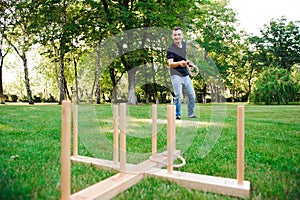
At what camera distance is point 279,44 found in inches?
1163

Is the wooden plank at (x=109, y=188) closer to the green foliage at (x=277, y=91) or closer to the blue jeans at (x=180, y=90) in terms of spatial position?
the blue jeans at (x=180, y=90)

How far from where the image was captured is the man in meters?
4.44

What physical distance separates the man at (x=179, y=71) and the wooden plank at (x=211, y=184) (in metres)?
2.30

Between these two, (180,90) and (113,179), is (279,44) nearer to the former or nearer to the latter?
(180,90)

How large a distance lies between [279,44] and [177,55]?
28.4m

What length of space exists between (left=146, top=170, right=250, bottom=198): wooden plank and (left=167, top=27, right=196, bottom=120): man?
7.54ft

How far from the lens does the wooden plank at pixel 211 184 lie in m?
2.06

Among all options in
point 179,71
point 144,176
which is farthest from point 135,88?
point 144,176

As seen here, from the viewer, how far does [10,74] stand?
1136 inches

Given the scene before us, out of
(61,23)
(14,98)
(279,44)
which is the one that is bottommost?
(14,98)

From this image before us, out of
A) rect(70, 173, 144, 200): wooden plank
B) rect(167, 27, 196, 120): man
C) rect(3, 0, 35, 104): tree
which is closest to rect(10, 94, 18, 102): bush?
rect(3, 0, 35, 104): tree

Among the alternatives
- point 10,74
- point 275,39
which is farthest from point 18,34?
point 275,39

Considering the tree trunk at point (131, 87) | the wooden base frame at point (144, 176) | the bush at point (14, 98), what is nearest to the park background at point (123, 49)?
the tree trunk at point (131, 87)

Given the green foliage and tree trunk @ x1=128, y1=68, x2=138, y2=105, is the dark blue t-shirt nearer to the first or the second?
tree trunk @ x1=128, y1=68, x2=138, y2=105
